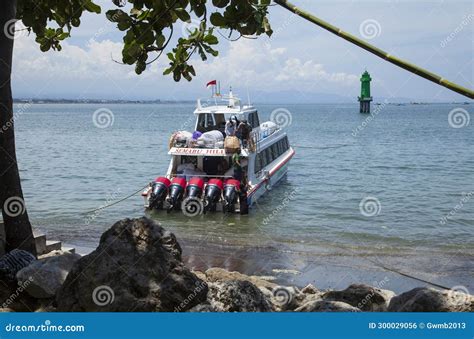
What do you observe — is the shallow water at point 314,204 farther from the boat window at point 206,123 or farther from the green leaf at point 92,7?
the green leaf at point 92,7

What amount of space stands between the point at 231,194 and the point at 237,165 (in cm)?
107

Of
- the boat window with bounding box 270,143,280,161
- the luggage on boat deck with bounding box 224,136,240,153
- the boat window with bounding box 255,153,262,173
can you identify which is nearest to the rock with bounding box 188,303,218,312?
the luggage on boat deck with bounding box 224,136,240,153

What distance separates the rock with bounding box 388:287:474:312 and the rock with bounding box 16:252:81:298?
344cm

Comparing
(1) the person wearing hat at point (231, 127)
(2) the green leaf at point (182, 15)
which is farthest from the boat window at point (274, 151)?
(2) the green leaf at point (182, 15)

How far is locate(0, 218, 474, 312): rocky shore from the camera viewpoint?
528 cm

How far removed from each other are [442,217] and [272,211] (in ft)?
18.3

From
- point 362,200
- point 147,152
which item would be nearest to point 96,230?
point 362,200

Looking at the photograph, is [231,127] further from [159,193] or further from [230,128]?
[159,193]

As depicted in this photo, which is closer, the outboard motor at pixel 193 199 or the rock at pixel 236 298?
the rock at pixel 236 298
